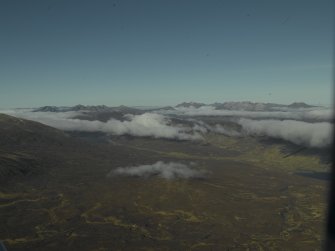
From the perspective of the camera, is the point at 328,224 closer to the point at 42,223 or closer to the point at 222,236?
the point at 222,236

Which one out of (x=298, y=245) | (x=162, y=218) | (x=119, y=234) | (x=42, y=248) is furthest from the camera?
(x=162, y=218)

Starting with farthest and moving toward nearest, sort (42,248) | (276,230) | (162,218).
Result: (162,218)
(276,230)
(42,248)

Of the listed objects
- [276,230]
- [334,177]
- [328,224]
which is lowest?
Result: [276,230]

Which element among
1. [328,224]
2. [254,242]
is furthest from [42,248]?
[328,224]

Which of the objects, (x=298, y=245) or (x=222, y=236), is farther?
(x=222, y=236)

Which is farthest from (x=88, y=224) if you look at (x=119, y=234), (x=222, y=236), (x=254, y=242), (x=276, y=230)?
(x=276, y=230)

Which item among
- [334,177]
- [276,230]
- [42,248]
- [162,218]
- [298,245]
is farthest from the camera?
[162,218]

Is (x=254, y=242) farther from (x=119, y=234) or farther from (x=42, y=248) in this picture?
(x=42, y=248)

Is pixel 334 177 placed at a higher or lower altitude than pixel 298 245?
higher

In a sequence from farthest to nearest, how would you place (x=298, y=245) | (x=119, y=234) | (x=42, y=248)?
(x=119, y=234) → (x=298, y=245) → (x=42, y=248)
